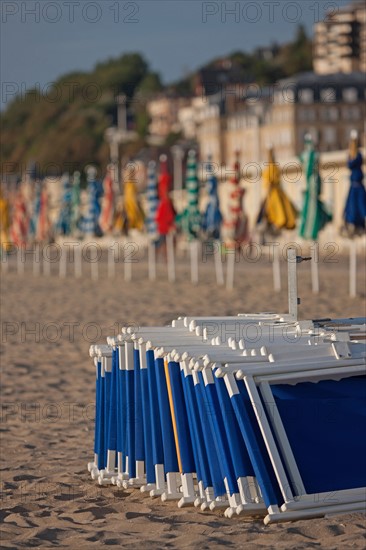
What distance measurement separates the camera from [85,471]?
24.5 ft

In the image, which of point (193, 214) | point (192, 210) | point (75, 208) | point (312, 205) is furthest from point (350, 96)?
point (312, 205)

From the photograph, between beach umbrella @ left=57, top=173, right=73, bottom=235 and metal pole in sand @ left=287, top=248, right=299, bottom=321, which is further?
beach umbrella @ left=57, top=173, right=73, bottom=235

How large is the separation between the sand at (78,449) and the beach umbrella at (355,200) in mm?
1113

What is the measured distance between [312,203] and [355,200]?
1.79m

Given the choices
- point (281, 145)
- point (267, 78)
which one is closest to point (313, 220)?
point (281, 145)

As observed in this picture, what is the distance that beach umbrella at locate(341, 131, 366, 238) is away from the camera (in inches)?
810

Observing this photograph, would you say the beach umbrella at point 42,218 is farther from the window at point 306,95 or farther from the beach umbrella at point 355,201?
the window at point 306,95

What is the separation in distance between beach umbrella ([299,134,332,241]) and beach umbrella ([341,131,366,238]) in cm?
132

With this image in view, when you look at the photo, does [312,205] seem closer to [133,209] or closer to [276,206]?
[276,206]

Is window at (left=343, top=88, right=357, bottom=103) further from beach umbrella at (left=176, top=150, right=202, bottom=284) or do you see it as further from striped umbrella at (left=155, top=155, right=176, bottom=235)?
beach umbrella at (left=176, top=150, right=202, bottom=284)

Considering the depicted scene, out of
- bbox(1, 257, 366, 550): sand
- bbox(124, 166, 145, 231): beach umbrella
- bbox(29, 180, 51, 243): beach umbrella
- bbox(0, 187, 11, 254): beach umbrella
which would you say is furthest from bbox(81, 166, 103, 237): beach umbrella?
bbox(1, 257, 366, 550): sand

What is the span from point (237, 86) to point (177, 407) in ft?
444

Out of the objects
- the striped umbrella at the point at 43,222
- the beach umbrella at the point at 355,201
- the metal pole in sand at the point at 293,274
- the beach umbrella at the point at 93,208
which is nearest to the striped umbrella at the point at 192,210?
the beach umbrella at the point at 93,208

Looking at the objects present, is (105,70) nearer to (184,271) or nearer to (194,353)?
(184,271)
